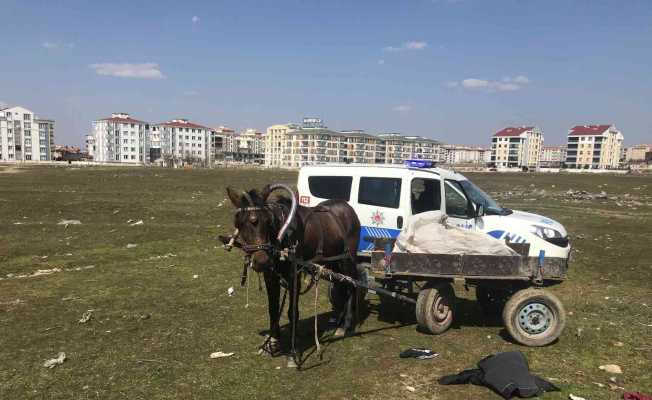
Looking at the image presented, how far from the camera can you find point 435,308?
7.11 metres

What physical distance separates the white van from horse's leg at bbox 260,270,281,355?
379cm

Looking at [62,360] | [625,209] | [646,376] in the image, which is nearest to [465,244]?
[646,376]

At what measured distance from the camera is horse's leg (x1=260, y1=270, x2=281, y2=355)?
19.8 ft

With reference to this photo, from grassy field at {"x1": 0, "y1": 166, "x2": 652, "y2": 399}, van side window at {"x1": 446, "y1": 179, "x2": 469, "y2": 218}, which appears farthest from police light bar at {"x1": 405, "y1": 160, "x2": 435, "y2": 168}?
grassy field at {"x1": 0, "y1": 166, "x2": 652, "y2": 399}

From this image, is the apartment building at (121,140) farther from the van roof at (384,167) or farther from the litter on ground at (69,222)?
the van roof at (384,167)

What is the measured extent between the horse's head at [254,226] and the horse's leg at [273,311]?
3.09 feet

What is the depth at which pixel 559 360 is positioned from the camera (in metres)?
6.26

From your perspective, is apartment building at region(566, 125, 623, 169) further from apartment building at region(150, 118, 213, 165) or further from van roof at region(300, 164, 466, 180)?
van roof at region(300, 164, 466, 180)

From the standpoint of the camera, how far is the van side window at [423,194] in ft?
31.0

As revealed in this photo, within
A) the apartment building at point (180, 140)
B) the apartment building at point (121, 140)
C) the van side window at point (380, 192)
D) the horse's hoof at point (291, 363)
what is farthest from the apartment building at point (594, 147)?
the horse's hoof at point (291, 363)

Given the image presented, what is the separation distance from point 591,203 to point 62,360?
35524mm

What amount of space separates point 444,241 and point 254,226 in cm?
345

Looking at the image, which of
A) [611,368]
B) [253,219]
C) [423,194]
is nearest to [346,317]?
[253,219]

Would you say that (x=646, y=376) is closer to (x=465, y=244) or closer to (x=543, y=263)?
(x=543, y=263)
